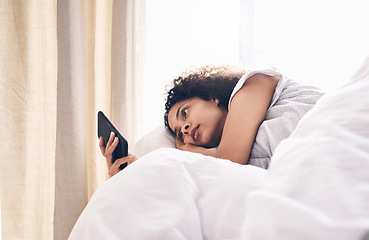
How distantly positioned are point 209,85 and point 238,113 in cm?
25

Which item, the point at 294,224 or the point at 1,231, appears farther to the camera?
the point at 1,231

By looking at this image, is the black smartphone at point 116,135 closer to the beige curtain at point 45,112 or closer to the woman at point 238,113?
the woman at point 238,113

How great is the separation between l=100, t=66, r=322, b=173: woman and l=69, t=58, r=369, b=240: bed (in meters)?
0.51

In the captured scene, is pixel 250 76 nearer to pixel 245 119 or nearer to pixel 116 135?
pixel 245 119

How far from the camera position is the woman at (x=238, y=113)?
1104 millimetres

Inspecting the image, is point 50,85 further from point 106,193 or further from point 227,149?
point 106,193

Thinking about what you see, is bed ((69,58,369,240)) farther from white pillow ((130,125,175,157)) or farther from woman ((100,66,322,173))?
white pillow ((130,125,175,157))

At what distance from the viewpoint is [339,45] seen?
6.41 feet

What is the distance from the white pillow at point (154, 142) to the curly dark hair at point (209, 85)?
48 mm

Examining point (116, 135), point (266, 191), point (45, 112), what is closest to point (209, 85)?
point (116, 135)

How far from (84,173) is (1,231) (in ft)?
1.24

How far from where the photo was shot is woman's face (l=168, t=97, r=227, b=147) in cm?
128

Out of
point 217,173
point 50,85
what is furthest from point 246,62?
point 217,173

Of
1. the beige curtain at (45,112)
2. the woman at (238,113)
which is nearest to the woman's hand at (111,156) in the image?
the woman at (238,113)
